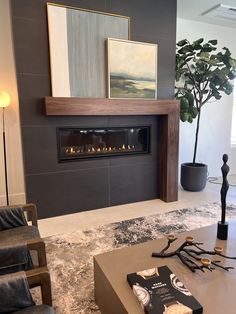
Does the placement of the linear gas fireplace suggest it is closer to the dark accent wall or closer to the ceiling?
the dark accent wall

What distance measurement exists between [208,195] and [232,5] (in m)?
2.73

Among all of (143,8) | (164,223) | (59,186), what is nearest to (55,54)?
(143,8)

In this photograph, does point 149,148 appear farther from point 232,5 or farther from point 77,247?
point 232,5

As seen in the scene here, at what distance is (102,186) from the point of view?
3172mm

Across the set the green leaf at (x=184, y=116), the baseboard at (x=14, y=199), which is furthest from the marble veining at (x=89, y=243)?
the green leaf at (x=184, y=116)

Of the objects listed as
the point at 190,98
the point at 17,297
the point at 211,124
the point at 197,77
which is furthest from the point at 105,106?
the point at 211,124

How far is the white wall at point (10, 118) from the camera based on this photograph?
296 centimetres

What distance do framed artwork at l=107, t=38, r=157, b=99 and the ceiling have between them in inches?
41.4

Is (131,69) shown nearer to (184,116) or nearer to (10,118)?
(184,116)

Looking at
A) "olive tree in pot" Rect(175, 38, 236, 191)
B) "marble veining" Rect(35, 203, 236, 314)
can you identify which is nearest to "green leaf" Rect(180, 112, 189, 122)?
"olive tree in pot" Rect(175, 38, 236, 191)

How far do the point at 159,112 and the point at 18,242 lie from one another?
2.25 metres

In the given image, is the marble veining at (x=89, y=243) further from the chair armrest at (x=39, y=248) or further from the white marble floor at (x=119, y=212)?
the chair armrest at (x=39, y=248)

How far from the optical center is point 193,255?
1489 mm

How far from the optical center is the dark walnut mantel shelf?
267 centimetres
